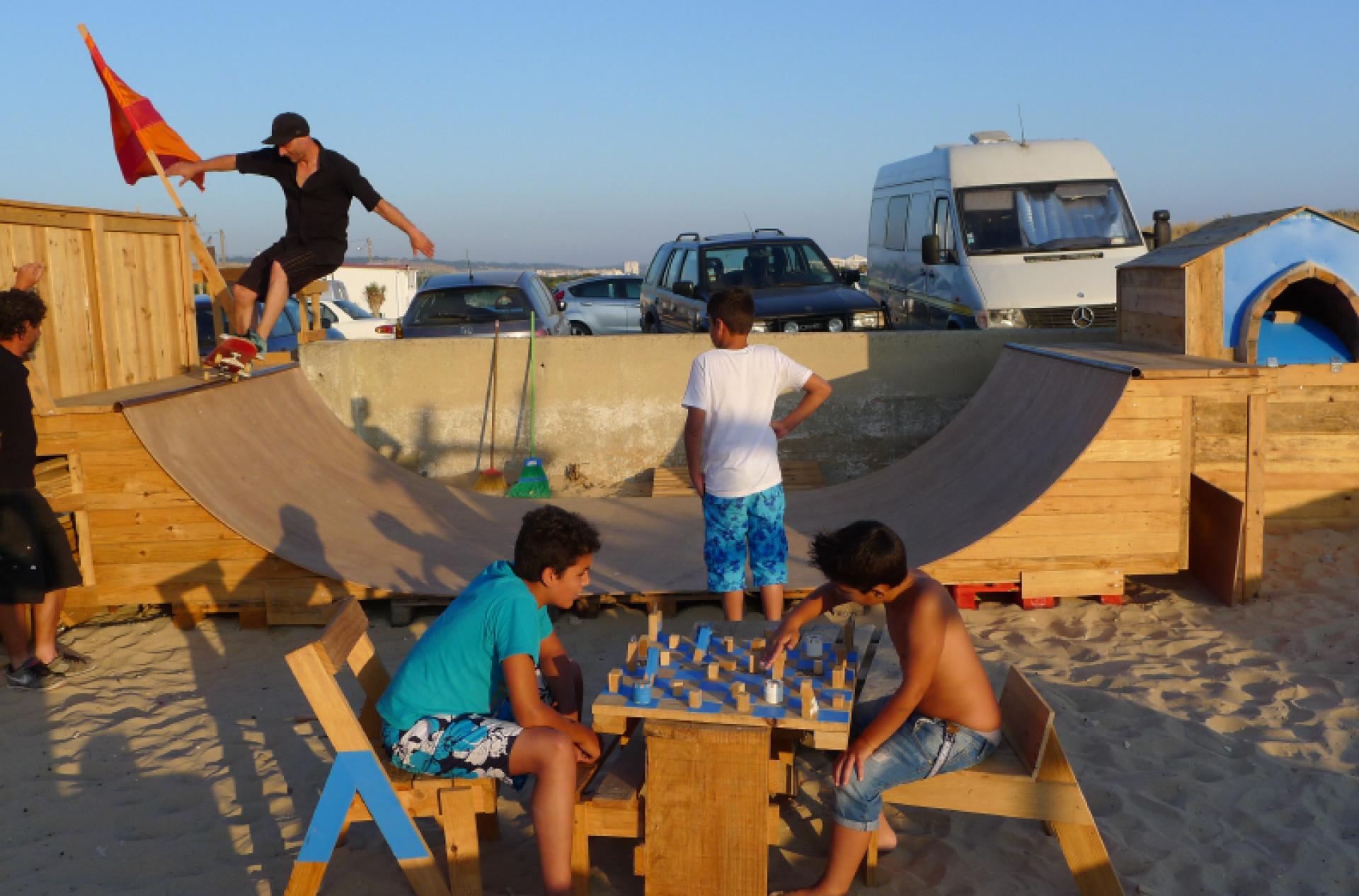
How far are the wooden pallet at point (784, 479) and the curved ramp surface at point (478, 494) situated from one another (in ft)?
1.14

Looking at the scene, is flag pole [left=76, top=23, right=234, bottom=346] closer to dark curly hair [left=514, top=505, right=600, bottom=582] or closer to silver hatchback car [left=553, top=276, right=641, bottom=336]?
dark curly hair [left=514, top=505, right=600, bottom=582]

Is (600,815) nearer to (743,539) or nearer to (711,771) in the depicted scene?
(711,771)

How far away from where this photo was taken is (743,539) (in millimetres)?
5551

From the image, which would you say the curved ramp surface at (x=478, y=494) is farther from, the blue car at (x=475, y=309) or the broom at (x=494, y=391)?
the blue car at (x=475, y=309)

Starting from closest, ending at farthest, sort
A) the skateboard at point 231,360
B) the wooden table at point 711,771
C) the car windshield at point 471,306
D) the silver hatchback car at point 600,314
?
the wooden table at point 711,771
the skateboard at point 231,360
the car windshield at point 471,306
the silver hatchback car at point 600,314

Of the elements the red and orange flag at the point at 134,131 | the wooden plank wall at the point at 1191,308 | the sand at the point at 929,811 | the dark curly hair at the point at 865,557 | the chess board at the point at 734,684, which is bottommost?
the sand at the point at 929,811

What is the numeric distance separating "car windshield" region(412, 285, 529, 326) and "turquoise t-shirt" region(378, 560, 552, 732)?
9292mm

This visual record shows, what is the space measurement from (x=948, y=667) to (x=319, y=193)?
631 centimetres

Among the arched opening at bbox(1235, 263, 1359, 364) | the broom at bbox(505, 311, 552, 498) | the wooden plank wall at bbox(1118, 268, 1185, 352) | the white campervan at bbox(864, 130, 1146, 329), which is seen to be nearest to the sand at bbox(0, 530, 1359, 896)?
the arched opening at bbox(1235, 263, 1359, 364)

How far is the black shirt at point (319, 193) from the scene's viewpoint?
8.25 m

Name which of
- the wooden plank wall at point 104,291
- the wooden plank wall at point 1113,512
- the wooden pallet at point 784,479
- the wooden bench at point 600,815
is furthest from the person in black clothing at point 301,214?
the wooden bench at point 600,815

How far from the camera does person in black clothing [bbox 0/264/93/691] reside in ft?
18.9

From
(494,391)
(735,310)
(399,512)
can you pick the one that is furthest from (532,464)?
(735,310)

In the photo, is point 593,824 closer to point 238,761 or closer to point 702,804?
point 702,804
